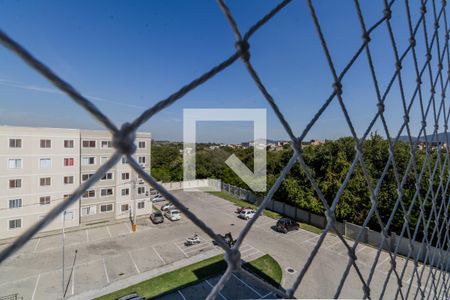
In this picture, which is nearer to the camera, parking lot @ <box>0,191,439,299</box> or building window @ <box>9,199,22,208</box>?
parking lot @ <box>0,191,439,299</box>

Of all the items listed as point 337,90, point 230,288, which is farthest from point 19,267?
point 337,90

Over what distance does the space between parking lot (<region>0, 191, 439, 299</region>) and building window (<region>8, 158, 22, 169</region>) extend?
6.30 feet

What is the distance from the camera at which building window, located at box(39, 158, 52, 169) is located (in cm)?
671

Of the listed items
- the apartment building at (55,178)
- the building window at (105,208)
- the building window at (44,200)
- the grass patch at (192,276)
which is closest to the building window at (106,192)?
the apartment building at (55,178)

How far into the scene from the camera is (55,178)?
22.7ft

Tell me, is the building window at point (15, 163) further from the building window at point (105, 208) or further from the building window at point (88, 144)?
the building window at point (105, 208)

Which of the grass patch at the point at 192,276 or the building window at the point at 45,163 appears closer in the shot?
the grass patch at the point at 192,276

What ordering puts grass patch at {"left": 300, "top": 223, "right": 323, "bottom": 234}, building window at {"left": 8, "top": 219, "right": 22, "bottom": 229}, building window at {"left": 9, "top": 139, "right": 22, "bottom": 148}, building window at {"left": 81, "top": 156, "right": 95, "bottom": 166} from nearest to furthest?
1. building window at {"left": 9, "top": 139, "right": 22, "bottom": 148}
2. building window at {"left": 8, "top": 219, "right": 22, "bottom": 229}
3. grass patch at {"left": 300, "top": 223, "right": 323, "bottom": 234}
4. building window at {"left": 81, "top": 156, "right": 95, "bottom": 166}

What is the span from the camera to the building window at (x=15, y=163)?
6289 mm

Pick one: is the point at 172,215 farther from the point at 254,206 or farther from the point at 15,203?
the point at 15,203

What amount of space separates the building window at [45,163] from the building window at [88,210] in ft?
4.87

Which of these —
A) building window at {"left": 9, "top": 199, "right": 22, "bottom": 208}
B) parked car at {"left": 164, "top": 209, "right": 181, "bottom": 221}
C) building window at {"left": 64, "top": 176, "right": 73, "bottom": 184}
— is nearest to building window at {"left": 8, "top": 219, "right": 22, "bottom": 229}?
building window at {"left": 9, "top": 199, "right": 22, "bottom": 208}

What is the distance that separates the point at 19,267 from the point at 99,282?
77.4 inches

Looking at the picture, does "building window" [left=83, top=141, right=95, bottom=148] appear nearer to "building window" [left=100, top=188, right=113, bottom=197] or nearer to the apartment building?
the apartment building
